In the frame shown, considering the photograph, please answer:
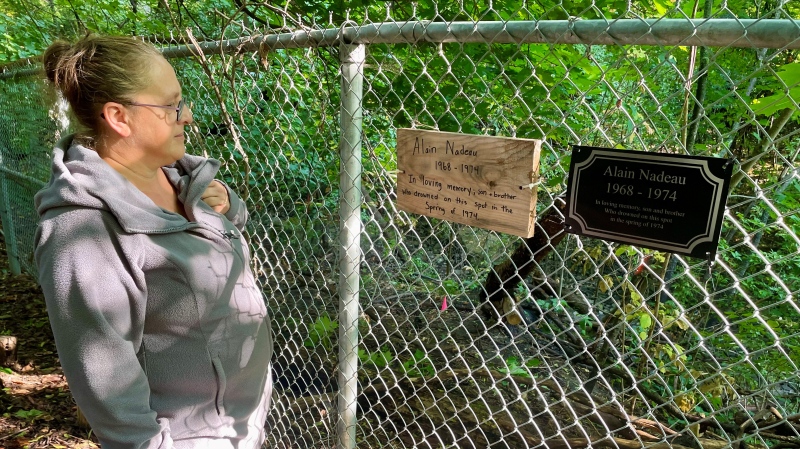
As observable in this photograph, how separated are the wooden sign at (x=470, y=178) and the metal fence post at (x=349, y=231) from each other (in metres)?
0.30

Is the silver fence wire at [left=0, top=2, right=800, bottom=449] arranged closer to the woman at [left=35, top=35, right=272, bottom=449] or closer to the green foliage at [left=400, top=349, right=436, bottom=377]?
the green foliage at [left=400, top=349, right=436, bottom=377]

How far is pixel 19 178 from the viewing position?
17.1 ft

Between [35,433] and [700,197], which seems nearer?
[700,197]

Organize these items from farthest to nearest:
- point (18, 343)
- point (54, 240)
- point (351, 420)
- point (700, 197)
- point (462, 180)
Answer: point (18, 343)
point (351, 420)
point (462, 180)
point (54, 240)
point (700, 197)

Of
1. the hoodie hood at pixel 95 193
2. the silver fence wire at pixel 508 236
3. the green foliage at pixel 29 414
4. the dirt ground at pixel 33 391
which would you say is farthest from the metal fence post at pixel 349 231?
the green foliage at pixel 29 414

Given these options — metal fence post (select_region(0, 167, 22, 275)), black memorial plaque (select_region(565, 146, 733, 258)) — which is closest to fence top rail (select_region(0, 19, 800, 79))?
black memorial plaque (select_region(565, 146, 733, 258))

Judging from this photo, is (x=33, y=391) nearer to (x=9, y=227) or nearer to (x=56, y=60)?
(x=9, y=227)

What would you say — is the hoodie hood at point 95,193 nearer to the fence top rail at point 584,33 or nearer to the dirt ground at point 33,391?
the fence top rail at point 584,33

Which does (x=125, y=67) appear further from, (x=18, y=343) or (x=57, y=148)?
(x=18, y=343)

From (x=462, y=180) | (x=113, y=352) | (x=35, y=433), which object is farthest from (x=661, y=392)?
(x=35, y=433)

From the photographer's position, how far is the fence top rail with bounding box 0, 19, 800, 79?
100 cm

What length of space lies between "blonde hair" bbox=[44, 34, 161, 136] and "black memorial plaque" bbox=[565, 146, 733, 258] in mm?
1258

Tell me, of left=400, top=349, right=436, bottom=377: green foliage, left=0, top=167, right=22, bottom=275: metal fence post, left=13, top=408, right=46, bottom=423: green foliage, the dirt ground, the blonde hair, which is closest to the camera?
the blonde hair

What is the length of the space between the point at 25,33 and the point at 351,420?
8940 millimetres
